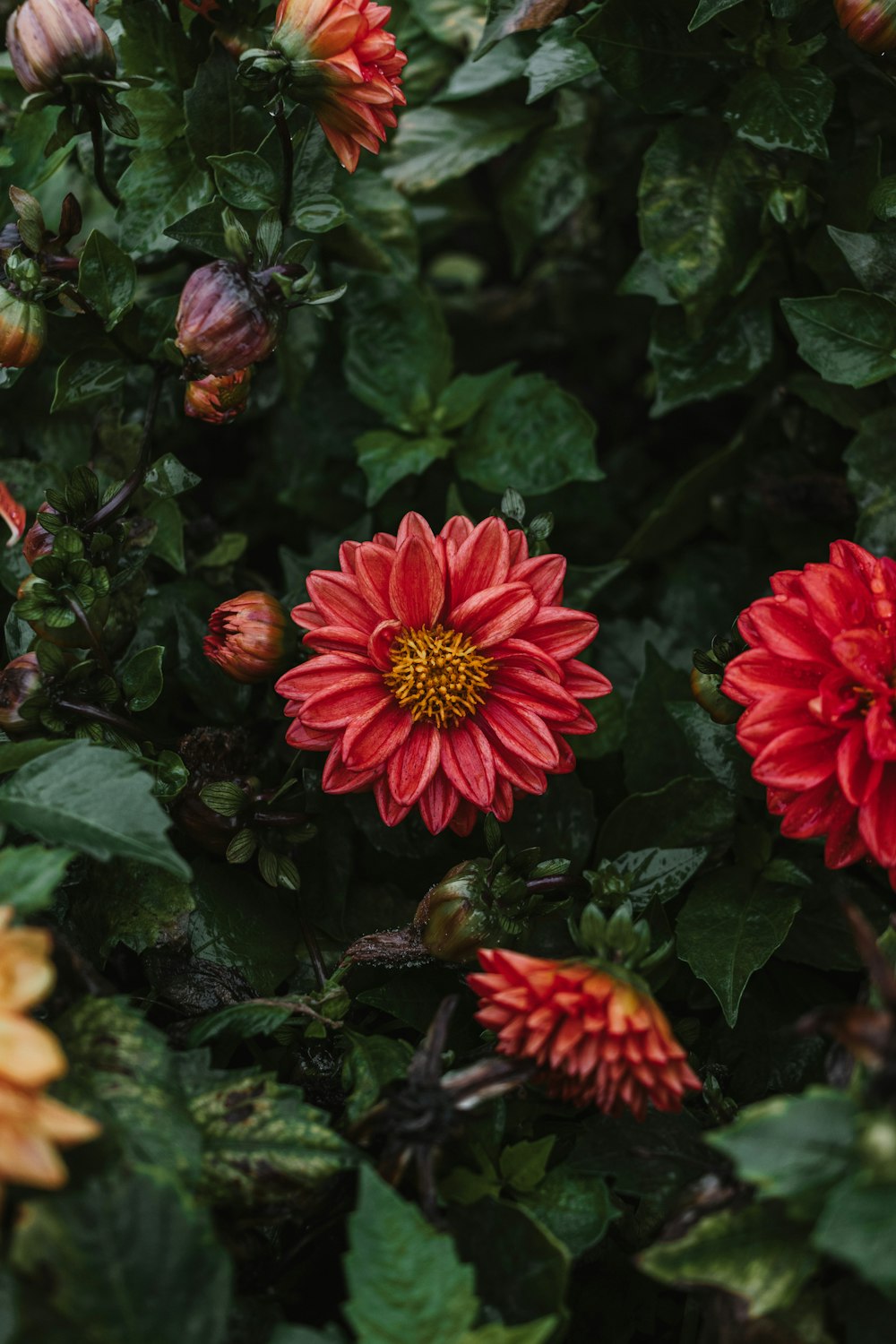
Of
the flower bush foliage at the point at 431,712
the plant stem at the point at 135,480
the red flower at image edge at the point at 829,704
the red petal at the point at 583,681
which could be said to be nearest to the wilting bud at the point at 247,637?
the flower bush foliage at the point at 431,712

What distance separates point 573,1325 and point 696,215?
2.95ft

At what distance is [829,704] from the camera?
0.69m

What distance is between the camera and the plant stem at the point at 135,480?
851mm

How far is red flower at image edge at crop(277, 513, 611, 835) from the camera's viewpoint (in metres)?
0.78

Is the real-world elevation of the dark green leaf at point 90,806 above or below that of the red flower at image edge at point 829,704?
above

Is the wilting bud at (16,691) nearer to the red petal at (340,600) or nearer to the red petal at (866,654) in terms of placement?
the red petal at (340,600)

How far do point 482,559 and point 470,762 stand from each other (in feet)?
0.47

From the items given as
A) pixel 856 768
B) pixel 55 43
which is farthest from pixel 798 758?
pixel 55 43

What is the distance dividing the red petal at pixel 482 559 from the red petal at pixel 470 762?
10 centimetres

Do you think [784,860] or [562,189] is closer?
[784,860]

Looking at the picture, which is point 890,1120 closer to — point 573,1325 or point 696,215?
point 573,1325

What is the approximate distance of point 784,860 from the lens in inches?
34.8

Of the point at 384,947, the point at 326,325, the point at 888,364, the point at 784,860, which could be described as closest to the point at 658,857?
the point at 784,860

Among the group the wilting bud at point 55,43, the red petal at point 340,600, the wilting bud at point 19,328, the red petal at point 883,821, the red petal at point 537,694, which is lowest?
the red petal at point 883,821
